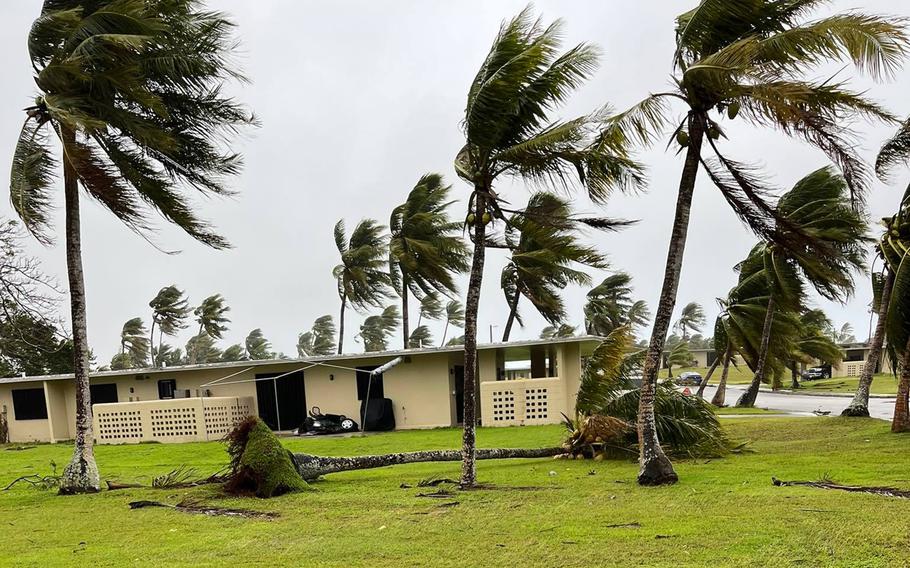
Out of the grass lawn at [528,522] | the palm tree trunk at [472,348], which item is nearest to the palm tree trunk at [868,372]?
the grass lawn at [528,522]

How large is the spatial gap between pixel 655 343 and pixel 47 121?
9.47 metres

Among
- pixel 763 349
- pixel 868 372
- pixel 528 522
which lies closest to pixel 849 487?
pixel 528 522

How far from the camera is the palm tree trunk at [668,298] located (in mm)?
9469

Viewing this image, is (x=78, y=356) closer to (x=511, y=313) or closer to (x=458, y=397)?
(x=458, y=397)

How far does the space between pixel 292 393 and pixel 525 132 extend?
53.7ft

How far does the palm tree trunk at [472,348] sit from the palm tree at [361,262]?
23.8 metres

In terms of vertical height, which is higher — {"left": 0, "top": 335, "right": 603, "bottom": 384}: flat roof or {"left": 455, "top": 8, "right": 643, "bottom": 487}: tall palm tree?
{"left": 455, "top": 8, "right": 643, "bottom": 487}: tall palm tree

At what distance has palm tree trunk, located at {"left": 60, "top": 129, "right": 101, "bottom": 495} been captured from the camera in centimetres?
1123

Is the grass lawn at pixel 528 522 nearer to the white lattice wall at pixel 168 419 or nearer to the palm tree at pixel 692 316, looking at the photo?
the white lattice wall at pixel 168 419

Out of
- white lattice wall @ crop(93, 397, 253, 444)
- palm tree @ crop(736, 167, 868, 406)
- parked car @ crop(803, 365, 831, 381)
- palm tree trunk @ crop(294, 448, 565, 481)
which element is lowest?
parked car @ crop(803, 365, 831, 381)

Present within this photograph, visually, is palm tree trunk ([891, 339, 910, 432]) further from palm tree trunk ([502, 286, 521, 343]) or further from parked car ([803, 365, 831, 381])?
parked car ([803, 365, 831, 381])

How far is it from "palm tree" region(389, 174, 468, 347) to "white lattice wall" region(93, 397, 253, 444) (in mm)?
9167

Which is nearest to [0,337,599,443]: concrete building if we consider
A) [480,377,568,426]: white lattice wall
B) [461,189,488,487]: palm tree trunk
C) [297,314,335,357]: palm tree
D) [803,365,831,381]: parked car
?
[480,377,568,426]: white lattice wall

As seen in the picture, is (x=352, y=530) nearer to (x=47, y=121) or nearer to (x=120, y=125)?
(x=120, y=125)
